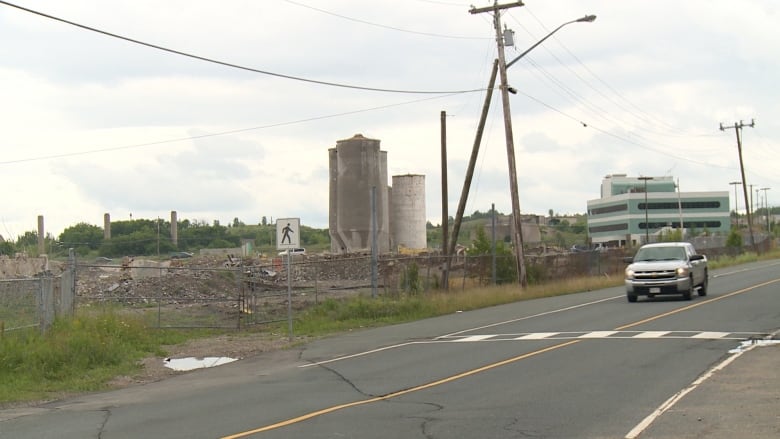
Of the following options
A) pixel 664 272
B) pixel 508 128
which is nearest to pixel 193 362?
pixel 664 272

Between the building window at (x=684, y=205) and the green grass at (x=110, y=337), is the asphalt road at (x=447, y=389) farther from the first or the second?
the building window at (x=684, y=205)

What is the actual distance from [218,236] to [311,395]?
105262 millimetres

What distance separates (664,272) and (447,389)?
18.3 m

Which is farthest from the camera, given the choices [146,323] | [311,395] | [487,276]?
[487,276]

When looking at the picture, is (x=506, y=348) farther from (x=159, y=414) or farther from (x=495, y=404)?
(x=159, y=414)

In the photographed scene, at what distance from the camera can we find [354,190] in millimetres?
68750

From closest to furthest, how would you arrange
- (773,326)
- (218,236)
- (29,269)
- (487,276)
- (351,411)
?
(351,411)
(773,326)
(487,276)
(29,269)
(218,236)

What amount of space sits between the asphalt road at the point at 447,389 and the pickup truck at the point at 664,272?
5677 mm

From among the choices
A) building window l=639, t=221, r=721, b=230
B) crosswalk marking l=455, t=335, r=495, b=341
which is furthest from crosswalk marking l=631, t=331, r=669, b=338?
building window l=639, t=221, r=721, b=230

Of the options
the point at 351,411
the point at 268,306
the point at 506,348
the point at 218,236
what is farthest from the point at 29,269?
the point at 218,236

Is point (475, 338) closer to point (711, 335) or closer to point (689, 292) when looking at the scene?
point (711, 335)

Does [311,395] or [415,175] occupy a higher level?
[415,175]

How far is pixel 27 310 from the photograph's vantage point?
→ 22.2 metres

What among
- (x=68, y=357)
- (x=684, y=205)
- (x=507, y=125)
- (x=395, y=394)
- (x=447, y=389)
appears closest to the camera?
(x=395, y=394)
